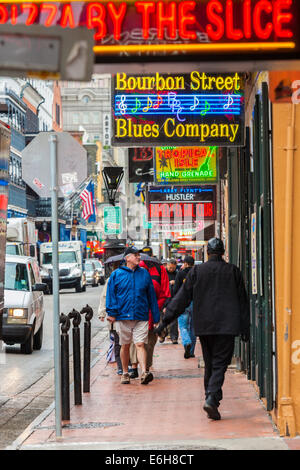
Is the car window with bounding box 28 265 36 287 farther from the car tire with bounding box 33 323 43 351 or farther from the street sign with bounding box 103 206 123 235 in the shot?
the street sign with bounding box 103 206 123 235

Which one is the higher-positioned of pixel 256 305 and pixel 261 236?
pixel 261 236

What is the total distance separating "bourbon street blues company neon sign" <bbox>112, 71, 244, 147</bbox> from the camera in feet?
41.2

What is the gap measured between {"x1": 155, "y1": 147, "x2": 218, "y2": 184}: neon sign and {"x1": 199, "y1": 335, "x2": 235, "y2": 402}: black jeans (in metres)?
8.32

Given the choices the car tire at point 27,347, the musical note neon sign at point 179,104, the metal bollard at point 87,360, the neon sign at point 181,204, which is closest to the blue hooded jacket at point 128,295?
the metal bollard at point 87,360

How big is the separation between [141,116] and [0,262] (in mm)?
2732

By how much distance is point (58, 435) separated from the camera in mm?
9227

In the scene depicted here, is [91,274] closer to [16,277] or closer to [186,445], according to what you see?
[16,277]

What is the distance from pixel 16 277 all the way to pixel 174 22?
1368 centimetres

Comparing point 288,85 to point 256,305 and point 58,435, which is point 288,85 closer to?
point 58,435

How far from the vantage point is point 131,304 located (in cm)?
1333

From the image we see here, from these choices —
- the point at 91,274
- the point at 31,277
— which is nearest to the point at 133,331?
the point at 31,277

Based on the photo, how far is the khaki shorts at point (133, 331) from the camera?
43.9 ft

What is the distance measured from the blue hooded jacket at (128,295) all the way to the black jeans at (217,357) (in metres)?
3.09
